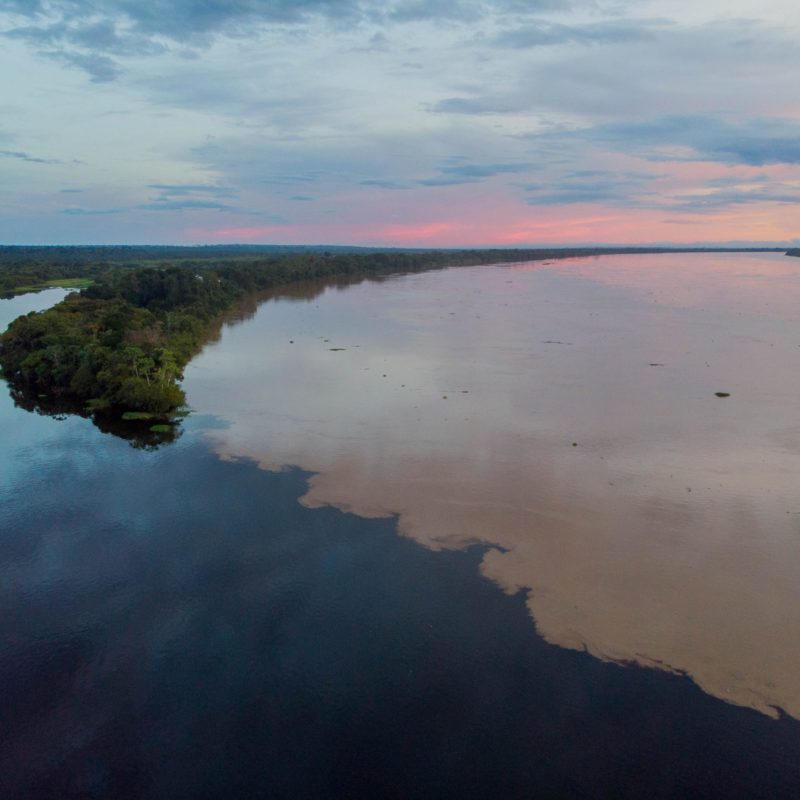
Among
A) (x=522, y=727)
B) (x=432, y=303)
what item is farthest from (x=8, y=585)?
(x=432, y=303)

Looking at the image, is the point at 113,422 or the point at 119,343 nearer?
the point at 113,422

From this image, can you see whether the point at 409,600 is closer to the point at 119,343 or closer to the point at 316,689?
the point at 316,689

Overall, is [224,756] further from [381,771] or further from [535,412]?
[535,412]

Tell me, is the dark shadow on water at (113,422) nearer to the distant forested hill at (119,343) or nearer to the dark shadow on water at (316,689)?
the distant forested hill at (119,343)

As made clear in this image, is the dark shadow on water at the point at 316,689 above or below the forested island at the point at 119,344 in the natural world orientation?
below

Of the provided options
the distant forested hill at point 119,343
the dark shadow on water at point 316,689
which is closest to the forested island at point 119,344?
the distant forested hill at point 119,343

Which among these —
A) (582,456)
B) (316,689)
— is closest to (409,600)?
(316,689)
